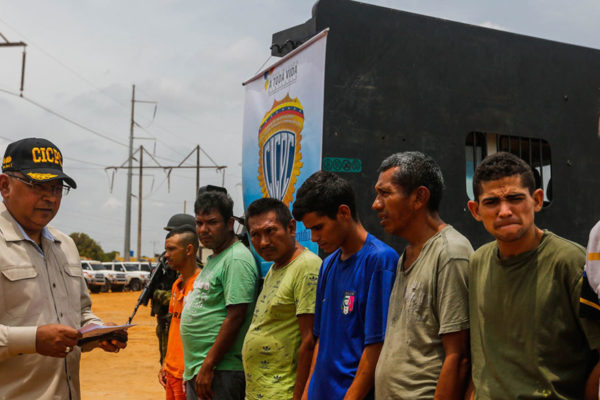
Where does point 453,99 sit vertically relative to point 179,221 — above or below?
above

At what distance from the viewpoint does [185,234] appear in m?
5.05

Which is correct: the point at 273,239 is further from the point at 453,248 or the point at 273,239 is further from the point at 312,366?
the point at 453,248

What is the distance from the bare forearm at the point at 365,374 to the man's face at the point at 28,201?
1709 millimetres

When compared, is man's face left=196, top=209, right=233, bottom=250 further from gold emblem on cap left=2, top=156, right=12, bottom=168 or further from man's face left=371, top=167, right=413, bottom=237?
man's face left=371, top=167, right=413, bottom=237

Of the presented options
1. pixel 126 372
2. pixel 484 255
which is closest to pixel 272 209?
pixel 484 255

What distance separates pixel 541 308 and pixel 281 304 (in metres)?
1.51

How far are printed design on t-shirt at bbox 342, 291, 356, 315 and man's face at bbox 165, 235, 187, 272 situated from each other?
2.44 metres

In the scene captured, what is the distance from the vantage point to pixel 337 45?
166 inches

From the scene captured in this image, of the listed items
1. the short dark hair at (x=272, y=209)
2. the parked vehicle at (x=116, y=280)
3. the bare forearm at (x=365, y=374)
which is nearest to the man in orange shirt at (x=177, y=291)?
the short dark hair at (x=272, y=209)

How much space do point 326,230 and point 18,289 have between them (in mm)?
1482

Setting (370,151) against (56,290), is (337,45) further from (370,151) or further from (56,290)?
(56,290)

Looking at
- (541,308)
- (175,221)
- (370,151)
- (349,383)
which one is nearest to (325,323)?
(349,383)

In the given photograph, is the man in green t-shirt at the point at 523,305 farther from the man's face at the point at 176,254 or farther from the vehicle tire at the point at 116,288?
the vehicle tire at the point at 116,288

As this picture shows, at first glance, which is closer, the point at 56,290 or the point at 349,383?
the point at 349,383
